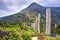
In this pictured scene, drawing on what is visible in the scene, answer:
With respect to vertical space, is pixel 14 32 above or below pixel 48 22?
below

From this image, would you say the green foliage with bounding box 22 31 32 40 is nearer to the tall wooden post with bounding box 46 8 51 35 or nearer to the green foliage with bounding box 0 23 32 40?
the green foliage with bounding box 0 23 32 40

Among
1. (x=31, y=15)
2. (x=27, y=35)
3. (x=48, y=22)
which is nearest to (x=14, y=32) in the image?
(x=27, y=35)

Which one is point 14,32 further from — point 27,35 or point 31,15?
point 31,15

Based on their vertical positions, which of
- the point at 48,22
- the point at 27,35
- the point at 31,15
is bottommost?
the point at 27,35

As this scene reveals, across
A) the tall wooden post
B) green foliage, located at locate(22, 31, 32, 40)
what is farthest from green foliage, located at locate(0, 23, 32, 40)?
the tall wooden post

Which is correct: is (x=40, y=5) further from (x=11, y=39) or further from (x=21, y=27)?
(x=11, y=39)

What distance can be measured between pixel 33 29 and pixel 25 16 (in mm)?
220

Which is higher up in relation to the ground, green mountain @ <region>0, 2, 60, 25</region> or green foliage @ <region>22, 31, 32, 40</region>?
green mountain @ <region>0, 2, 60, 25</region>

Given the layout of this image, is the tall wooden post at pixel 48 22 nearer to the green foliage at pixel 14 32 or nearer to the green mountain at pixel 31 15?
the green mountain at pixel 31 15

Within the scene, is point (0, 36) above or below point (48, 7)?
below

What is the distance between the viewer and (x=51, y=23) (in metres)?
1.71

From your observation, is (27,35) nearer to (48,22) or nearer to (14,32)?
(14,32)

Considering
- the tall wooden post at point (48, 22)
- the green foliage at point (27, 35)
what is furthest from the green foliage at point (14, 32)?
the tall wooden post at point (48, 22)

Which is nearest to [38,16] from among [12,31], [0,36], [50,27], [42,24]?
[42,24]
